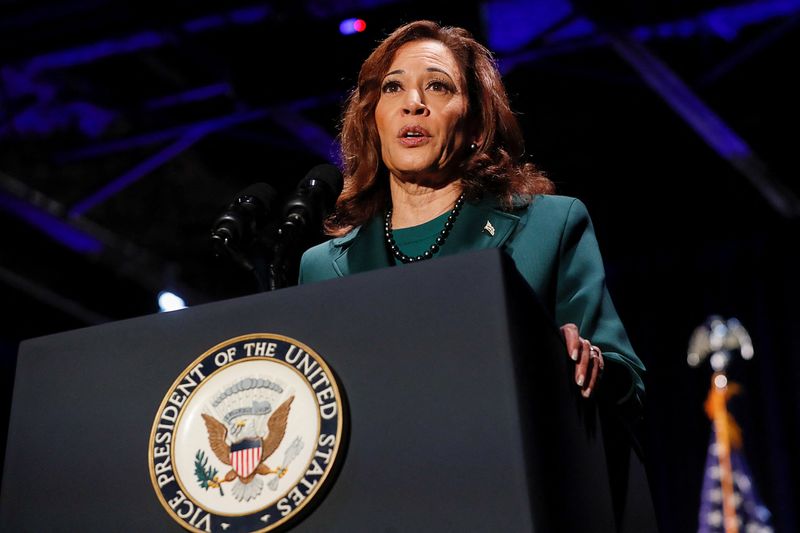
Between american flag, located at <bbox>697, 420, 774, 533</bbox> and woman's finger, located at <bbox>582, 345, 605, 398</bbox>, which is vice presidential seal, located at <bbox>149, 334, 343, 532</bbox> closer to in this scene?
woman's finger, located at <bbox>582, 345, 605, 398</bbox>

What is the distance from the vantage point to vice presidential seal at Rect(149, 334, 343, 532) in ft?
2.77

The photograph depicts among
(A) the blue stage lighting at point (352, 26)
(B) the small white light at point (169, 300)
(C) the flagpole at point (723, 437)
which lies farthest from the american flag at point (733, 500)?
(B) the small white light at point (169, 300)

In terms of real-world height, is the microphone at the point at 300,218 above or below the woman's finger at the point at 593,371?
above

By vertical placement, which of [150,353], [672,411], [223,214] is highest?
[672,411]

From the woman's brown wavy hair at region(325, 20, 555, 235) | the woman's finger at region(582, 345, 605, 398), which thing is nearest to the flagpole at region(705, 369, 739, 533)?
the woman's brown wavy hair at region(325, 20, 555, 235)

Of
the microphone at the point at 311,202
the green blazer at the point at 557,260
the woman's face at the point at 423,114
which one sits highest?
the woman's face at the point at 423,114

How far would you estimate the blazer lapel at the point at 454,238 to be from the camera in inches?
53.4

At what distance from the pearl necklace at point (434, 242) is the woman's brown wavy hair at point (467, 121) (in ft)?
0.21

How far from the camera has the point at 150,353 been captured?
0.97 meters

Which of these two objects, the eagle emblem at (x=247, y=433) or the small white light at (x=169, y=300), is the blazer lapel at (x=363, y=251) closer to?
the eagle emblem at (x=247, y=433)

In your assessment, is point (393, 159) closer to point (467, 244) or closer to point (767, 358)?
point (467, 244)

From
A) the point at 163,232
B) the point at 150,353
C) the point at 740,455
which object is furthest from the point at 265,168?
the point at 150,353

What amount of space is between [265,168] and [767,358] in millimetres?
3123

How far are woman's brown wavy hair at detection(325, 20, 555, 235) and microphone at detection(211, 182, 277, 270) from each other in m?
0.20
